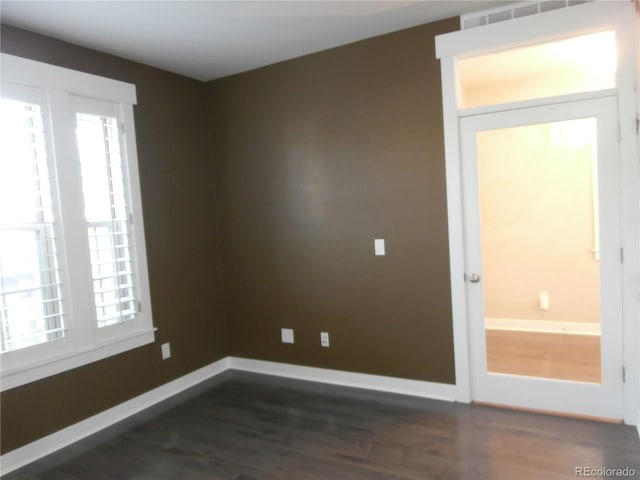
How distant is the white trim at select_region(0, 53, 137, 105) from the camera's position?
2582mm

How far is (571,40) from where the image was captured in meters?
2.71

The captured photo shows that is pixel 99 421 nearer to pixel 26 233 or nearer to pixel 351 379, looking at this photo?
pixel 26 233

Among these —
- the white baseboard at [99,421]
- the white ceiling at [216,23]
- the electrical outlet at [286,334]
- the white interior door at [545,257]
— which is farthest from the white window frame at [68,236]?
the white interior door at [545,257]

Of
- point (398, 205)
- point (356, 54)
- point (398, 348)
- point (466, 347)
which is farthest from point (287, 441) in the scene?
point (356, 54)

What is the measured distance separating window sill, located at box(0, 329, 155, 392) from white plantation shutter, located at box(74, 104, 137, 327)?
0.54ft

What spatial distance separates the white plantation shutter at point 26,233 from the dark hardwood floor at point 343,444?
0.84 metres

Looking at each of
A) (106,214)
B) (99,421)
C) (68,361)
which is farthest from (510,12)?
(99,421)

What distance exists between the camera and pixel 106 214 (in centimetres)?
314

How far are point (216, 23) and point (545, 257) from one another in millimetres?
2695

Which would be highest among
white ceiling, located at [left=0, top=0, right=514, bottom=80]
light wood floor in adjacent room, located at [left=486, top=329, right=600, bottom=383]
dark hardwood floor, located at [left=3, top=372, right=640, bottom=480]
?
white ceiling, located at [left=0, top=0, right=514, bottom=80]

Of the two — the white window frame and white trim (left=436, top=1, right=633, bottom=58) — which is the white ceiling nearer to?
white trim (left=436, top=1, right=633, bottom=58)

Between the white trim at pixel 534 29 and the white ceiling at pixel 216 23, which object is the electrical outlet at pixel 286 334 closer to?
the white ceiling at pixel 216 23

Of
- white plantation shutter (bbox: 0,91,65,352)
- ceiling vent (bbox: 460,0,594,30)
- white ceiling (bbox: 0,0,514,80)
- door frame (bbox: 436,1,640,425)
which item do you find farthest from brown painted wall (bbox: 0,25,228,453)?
ceiling vent (bbox: 460,0,594,30)

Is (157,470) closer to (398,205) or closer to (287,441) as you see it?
(287,441)
